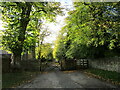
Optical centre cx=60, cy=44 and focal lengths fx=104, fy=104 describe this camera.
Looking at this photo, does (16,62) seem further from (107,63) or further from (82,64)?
(107,63)


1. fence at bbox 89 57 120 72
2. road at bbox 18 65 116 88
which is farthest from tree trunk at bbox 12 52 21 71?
fence at bbox 89 57 120 72

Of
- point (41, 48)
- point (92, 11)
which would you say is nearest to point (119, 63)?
point (92, 11)

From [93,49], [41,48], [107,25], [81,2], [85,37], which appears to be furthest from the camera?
[41,48]

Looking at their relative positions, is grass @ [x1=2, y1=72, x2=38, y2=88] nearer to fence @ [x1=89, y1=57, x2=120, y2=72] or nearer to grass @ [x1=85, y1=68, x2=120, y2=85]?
grass @ [x1=85, y1=68, x2=120, y2=85]

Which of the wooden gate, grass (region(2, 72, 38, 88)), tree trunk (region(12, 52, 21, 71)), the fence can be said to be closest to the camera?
grass (region(2, 72, 38, 88))

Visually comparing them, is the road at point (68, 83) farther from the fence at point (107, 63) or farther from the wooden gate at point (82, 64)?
the wooden gate at point (82, 64)

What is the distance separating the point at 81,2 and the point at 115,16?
278 centimetres

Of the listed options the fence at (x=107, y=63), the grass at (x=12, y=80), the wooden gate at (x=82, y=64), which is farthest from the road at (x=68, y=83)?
the wooden gate at (x=82, y=64)

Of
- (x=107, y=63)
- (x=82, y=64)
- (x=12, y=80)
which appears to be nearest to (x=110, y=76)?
(x=107, y=63)

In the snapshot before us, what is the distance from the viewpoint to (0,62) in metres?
9.85

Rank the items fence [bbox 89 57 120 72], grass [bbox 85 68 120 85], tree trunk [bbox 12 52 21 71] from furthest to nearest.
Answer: tree trunk [bbox 12 52 21 71] < fence [bbox 89 57 120 72] < grass [bbox 85 68 120 85]

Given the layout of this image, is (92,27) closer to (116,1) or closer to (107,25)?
(107,25)

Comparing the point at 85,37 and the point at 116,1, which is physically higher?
the point at 116,1

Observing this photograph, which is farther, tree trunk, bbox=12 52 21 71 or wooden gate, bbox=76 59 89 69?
wooden gate, bbox=76 59 89 69
